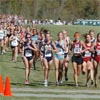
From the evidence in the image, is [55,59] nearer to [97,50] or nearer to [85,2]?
[97,50]

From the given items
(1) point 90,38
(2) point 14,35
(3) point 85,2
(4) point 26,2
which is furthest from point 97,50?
(3) point 85,2

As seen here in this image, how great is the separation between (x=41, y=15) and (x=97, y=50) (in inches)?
3790

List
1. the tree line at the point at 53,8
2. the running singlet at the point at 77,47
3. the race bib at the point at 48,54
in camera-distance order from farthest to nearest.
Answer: the tree line at the point at 53,8
the race bib at the point at 48,54
the running singlet at the point at 77,47

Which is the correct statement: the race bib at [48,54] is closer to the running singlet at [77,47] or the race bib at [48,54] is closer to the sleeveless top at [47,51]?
the sleeveless top at [47,51]

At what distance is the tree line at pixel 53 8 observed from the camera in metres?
112

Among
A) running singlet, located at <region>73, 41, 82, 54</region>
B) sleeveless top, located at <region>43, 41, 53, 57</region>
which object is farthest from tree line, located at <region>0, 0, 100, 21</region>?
running singlet, located at <region>73, 41, 82, 54</region>

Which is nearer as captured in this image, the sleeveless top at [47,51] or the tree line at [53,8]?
the sleeveless top at [47,51]

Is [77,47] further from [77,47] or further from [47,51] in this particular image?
[47,51]

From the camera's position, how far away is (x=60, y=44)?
19797 millimetres

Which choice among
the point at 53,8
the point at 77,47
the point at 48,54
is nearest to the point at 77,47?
the point at 77,47

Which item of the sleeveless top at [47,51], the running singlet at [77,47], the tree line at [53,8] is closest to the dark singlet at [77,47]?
the running singlet at [77,47]

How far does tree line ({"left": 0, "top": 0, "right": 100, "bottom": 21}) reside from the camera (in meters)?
112

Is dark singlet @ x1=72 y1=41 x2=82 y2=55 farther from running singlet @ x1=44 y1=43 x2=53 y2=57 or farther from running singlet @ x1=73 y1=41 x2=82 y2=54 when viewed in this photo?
running singlet @ x1=44 y1=43 x2=53 y2=57

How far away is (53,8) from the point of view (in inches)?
4555
